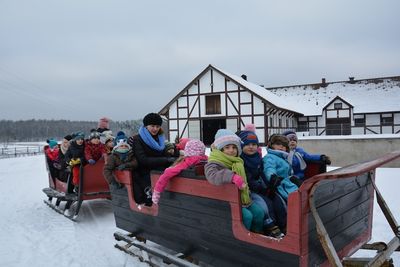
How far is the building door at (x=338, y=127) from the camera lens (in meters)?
23.2

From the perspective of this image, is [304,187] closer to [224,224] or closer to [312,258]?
[312,258]

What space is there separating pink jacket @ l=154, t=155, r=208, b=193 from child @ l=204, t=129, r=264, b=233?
308 mm

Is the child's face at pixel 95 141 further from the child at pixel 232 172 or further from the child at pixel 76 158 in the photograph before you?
the child at pixel 232 172

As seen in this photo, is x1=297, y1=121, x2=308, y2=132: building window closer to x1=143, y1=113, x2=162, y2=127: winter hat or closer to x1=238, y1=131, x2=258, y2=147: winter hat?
x1=143, y1=113, x2=162, y2=127: winter hat

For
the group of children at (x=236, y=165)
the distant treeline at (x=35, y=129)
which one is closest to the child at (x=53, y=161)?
the group of children at (x=236, y=165)

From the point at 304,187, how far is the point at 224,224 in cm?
81

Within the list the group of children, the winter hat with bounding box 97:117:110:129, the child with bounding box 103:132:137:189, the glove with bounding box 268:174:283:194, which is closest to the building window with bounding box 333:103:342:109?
the winter hat with bounding box 97:117:110:129

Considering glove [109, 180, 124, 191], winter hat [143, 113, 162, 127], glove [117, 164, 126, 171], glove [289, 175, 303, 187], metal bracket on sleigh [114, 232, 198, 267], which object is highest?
winter hat [143, 113, 162, 127]

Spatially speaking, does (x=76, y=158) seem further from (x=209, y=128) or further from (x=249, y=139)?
(x=209, y=128)

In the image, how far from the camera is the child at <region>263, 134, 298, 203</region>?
8.86 ft

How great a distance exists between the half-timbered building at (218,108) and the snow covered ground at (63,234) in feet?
45.2

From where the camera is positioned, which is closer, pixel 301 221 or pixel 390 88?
pixel 301 221

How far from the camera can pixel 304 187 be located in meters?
1.97

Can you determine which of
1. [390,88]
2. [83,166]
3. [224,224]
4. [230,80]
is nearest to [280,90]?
[390,88]
